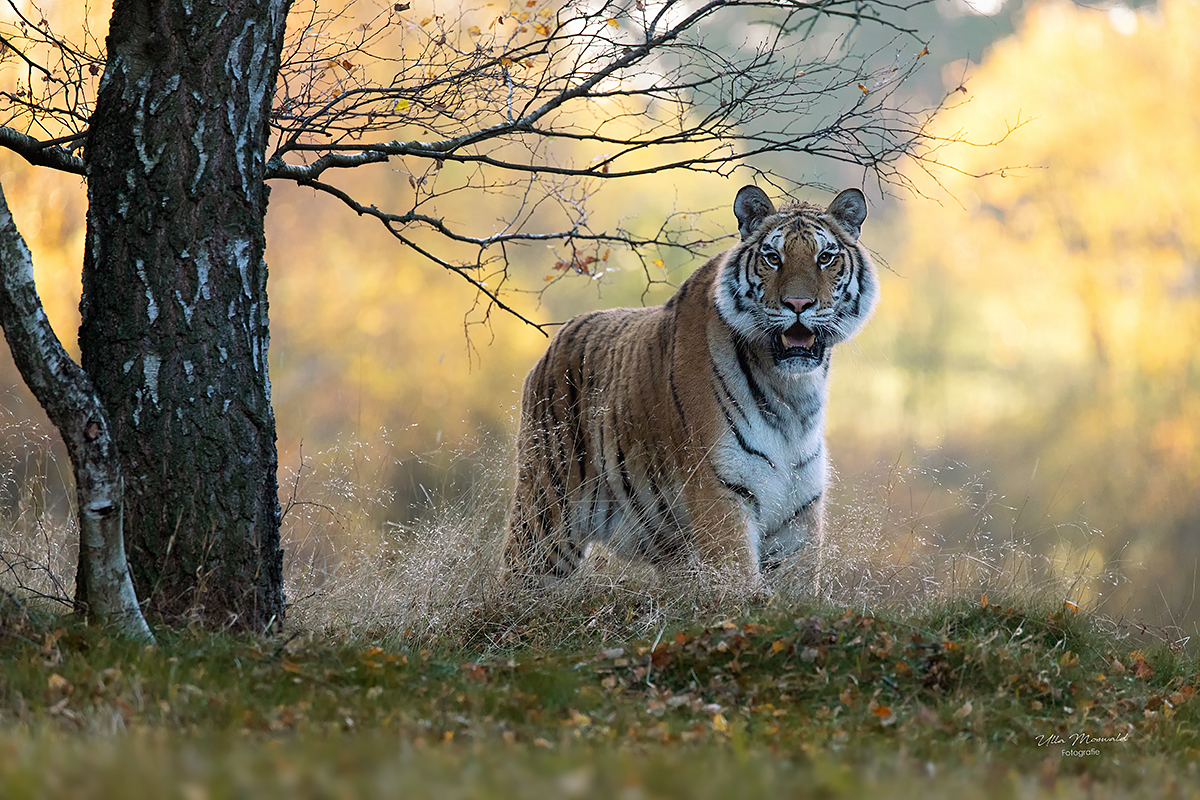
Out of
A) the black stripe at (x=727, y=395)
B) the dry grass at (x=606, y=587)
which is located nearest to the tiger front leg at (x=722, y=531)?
the dry grass at (x=606, y=587)

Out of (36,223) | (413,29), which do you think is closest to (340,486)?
(413,29)

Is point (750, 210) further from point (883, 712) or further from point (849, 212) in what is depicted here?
point (883, 712)

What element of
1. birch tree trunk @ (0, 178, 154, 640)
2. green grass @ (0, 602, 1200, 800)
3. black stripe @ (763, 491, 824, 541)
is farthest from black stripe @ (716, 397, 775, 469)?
birch tree trunk @ (0, 178, 154, 640)

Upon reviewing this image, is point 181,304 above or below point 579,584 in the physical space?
above

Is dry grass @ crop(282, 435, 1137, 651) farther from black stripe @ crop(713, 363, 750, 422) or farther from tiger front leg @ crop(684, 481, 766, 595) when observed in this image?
black stripe @ crop(713, 363, 750, 422)

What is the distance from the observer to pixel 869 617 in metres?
5.59

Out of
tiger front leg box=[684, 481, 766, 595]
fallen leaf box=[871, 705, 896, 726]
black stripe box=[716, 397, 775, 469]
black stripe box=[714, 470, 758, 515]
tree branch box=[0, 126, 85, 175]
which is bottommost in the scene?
fallen leaf box=[871, 705, 896, 726]

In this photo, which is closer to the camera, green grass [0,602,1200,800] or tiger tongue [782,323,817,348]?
green grass [0,602,1200,800]

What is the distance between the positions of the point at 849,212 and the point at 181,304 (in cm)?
379

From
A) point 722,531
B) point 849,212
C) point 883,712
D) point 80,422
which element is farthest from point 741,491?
point 80,422

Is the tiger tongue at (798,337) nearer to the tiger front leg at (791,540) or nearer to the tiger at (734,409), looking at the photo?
the tiger at (734,409)

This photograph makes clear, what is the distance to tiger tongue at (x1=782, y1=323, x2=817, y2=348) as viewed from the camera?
20.9 feet

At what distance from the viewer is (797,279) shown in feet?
20.8

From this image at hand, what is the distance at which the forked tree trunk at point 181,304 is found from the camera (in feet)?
16.5
